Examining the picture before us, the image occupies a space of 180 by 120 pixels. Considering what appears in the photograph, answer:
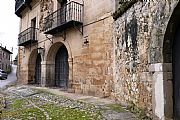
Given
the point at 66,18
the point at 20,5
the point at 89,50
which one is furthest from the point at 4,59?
the point at 89,50

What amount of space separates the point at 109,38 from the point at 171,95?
4.32m

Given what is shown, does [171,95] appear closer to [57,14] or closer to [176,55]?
[176,55]

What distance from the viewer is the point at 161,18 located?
4.26 m

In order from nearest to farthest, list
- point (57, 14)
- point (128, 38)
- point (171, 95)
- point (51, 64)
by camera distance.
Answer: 1. point (171, 95)
2. point (128, 38)
3. point (57, 14)
4. point (51, 64)

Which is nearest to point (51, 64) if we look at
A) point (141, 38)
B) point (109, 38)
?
point (109, 38)

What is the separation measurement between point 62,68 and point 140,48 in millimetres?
8665

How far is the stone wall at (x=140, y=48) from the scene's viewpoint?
14.3 ft

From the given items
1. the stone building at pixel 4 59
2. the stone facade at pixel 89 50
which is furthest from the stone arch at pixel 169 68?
the stone building at pixel 4 59

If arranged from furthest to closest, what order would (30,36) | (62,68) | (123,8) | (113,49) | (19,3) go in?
(19,3), (30,36), (62,68), (113,49), (123,8)

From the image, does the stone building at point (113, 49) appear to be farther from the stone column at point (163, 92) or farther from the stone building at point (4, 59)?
the stone building at point (4, 59)

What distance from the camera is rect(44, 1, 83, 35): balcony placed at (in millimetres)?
10242

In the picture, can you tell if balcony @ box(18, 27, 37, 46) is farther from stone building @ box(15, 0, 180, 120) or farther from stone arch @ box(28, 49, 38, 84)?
stone arch @ box(28, 49, 38, 84)

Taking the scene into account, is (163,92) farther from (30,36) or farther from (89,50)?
(30,36)

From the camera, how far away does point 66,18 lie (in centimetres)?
1076
